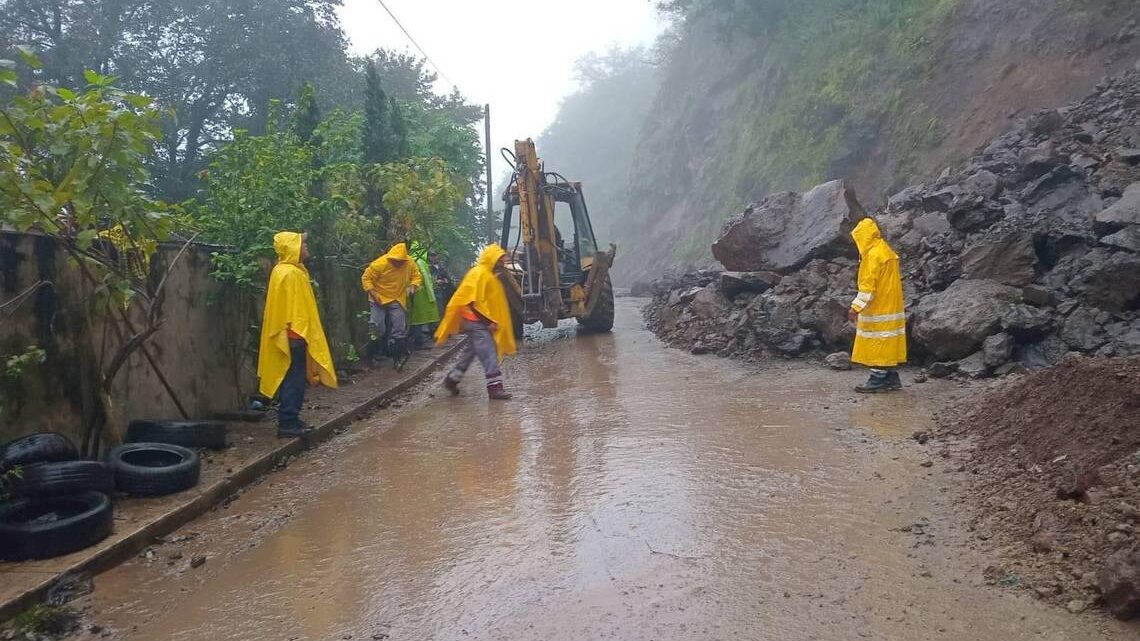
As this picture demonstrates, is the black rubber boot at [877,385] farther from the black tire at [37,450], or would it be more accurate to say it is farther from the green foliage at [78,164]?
the black tire at [37,450]

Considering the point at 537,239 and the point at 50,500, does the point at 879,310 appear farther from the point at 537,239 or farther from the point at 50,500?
the point at 50,500

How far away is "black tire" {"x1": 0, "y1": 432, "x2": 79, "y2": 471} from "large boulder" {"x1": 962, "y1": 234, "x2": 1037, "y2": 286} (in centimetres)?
838

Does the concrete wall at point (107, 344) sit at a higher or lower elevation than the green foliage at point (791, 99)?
lower

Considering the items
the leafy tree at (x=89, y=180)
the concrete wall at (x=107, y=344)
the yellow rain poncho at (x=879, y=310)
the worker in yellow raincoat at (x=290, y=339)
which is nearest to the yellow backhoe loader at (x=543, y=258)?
the concrete wall at (x=107, y=344)

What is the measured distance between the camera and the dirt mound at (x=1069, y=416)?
4.33 metres

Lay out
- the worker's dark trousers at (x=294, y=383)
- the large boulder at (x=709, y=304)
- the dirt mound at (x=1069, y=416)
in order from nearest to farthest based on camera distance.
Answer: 1. the dirt mound at (x=1069, y=416)
2. the worker's dark trousers at (x=294, y=383)
3. the large boulder at (x=709, y=304)

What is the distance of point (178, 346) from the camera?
22.4ft

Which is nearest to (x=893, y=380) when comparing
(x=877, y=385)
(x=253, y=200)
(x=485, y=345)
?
(x=877, y=385)

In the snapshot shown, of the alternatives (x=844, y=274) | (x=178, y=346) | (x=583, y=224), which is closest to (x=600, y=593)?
(x=178, y=346)

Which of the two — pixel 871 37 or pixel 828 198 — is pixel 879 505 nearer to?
pixel 828 198

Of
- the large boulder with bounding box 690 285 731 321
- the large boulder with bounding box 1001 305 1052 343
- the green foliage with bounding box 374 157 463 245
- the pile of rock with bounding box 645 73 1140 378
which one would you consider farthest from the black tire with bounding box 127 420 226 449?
the large boulder with bounding box 690 285 731 321

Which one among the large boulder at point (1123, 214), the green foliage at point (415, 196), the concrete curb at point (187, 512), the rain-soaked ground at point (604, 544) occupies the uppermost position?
the green foliage at point (415, 196)

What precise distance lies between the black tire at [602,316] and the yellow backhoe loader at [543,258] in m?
0.03

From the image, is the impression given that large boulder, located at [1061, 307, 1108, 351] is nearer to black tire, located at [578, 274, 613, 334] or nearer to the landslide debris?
the landslide debris
